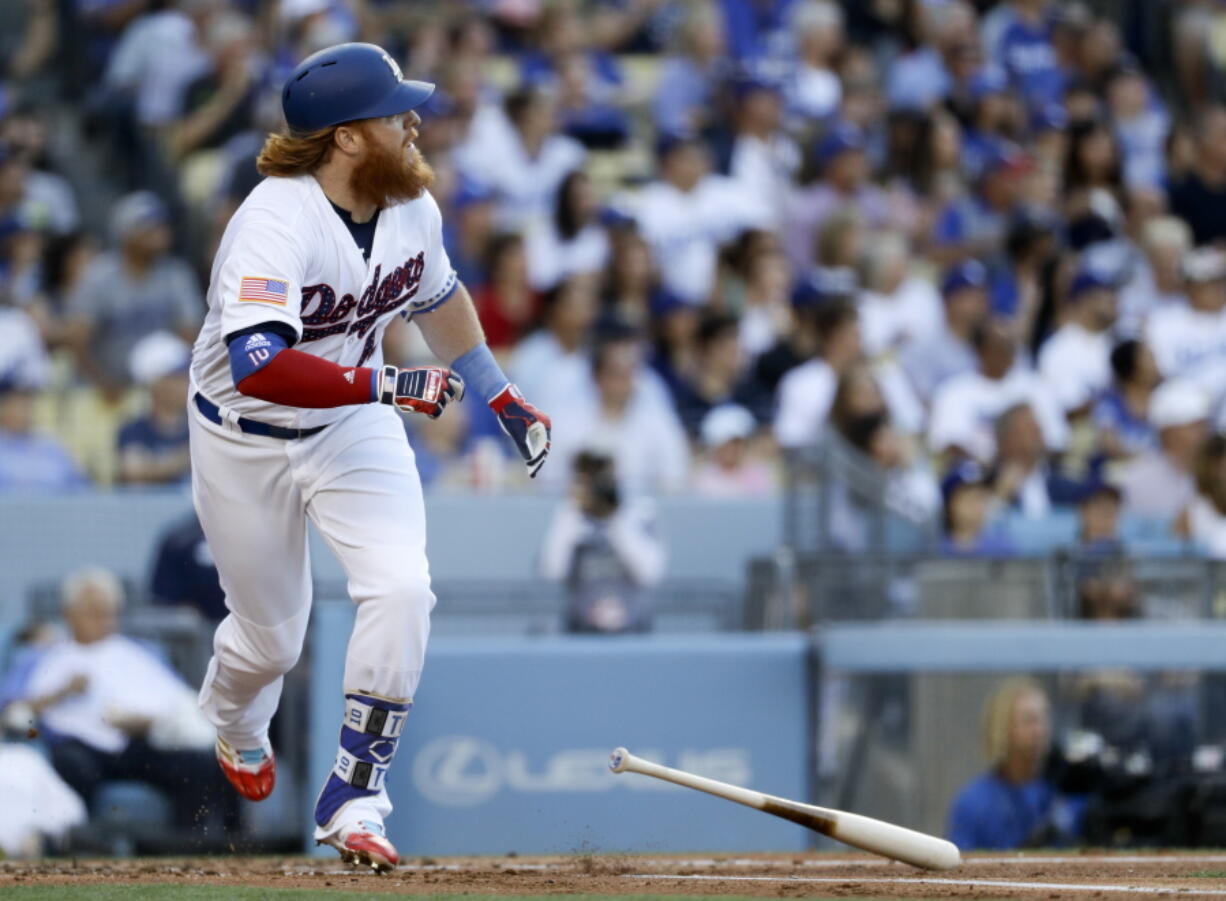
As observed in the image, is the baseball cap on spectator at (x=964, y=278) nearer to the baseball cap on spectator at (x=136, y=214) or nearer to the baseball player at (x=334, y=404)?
the baseball cap on spectator at (x=136, y=214)

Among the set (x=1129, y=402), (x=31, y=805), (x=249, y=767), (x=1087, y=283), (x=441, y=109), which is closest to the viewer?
(x=249, y=767)

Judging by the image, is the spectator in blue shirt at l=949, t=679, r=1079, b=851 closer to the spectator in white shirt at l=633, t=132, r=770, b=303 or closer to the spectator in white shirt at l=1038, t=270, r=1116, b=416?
the spectator in white shirt at l=1038, t=270, r=1116, b=416

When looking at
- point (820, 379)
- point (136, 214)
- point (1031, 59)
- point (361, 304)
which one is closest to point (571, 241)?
point (820, 379)

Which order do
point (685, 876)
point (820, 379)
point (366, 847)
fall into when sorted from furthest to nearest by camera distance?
point (820, 379), point (685, 876), point (366, 847)

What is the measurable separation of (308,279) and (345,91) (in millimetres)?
494

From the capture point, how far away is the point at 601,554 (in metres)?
8.62

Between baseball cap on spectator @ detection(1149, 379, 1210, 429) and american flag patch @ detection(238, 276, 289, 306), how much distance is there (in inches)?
227

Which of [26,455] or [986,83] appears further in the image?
[986,83]

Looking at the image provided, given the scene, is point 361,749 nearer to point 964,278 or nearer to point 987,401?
point 987,401

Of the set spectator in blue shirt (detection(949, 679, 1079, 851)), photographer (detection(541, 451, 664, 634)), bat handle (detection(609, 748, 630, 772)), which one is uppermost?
photographer (detection(541, 451, 664, 634))

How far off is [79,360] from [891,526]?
14.2ft

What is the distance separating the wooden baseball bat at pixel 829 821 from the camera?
5.13 metres

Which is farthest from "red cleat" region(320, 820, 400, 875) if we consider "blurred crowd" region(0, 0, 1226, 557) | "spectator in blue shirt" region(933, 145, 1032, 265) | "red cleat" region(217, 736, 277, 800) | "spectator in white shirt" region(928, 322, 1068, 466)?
"spectator in blue shirt" region(933, 145, 1032, 265)

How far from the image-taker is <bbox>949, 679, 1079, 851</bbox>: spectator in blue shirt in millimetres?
7586
